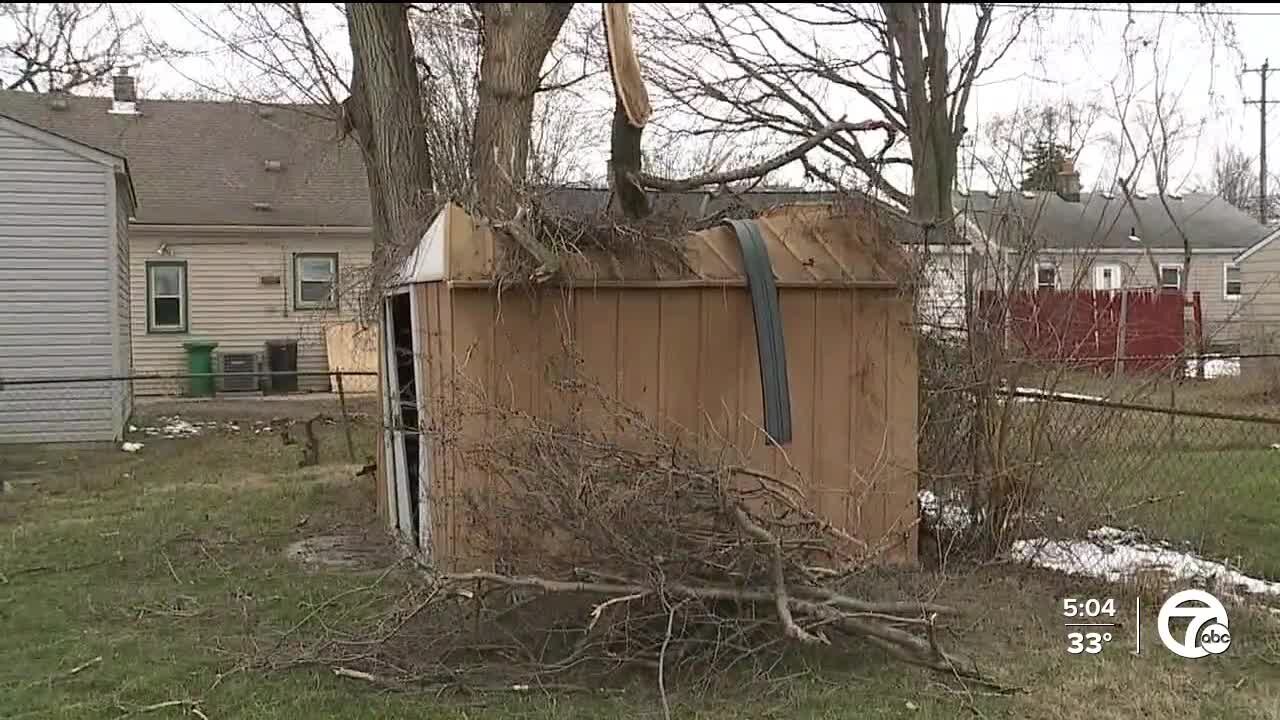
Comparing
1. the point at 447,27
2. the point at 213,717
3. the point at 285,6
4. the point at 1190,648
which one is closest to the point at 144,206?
the point at 285,6

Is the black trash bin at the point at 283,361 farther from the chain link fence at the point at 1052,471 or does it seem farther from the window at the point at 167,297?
the chain link fence at the point at 1052,471

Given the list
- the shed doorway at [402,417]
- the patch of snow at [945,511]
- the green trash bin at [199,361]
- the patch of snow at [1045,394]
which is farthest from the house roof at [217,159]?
the patch of snow at [1045,394]

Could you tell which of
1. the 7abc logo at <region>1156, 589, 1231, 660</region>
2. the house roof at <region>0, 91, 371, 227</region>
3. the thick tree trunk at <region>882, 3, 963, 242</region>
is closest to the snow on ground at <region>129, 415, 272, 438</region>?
the house roof at <region>0, 91, 371, 227</region>

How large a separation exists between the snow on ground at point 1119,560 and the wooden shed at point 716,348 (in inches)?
28.9

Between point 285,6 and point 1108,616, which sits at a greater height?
point 285,6

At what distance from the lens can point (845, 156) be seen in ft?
23.3

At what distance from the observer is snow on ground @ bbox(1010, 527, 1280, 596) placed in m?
6.05

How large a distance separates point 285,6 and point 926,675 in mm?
10015

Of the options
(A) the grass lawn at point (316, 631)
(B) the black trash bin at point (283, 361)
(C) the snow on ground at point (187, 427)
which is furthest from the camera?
(B) the black trash bin at point (283, 361)

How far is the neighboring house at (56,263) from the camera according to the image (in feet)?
46.1

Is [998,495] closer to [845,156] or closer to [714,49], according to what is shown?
[845,156]

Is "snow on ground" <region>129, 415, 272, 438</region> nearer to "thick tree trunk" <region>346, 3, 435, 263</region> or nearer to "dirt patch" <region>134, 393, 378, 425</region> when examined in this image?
"dirt patch" <region>134, 393, 378, 425</region>

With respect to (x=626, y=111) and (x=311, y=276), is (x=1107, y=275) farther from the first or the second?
(x=626, y=111)

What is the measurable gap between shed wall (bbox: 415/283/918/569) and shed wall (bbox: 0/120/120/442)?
31.6 feet
